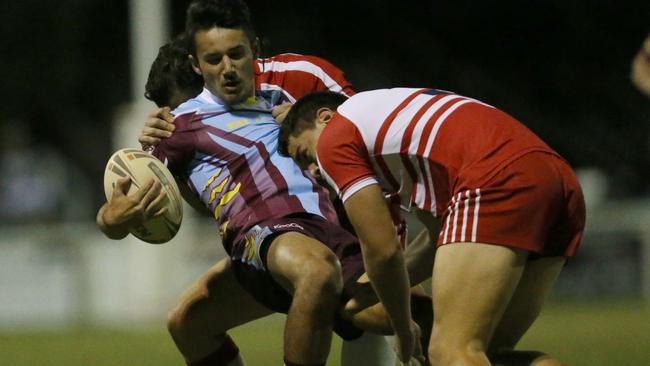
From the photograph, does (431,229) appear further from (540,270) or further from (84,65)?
(84,65)

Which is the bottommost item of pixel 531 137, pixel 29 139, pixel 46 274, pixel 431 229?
pixel 29 139

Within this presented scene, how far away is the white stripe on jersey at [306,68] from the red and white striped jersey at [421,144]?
1.49 metres

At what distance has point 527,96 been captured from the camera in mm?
18188

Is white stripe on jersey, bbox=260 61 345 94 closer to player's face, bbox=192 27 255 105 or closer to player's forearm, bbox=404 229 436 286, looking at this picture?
player's face, bbox=192 27 255 105

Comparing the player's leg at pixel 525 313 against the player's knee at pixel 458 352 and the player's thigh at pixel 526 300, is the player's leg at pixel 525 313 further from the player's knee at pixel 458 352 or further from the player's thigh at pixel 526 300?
the player's knee at pixel 458 352

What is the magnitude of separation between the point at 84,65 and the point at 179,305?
15.9m

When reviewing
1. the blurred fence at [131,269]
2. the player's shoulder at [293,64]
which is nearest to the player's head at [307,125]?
the player's shoulder at [293,64]

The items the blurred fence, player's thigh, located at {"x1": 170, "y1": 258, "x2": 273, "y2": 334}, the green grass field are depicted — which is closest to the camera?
player's thigh, located at {"x1": 170, "y1": 258, "x2": 273, "y2": 334}

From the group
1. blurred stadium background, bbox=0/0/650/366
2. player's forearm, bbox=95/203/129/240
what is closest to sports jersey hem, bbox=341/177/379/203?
player's forearm, bbox=95/203/129/240

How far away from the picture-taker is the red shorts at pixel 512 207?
15.7 ft

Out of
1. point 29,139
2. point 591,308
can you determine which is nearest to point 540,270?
point 591,308

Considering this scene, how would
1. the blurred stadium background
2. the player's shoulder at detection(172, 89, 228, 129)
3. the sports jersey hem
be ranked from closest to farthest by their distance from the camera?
the sports jersey hem → the player's shoulder at detection(172, 89, 228, 129) → the blurred stadium background

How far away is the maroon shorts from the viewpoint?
19.4ft

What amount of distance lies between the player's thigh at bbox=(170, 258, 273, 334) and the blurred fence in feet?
24.3
